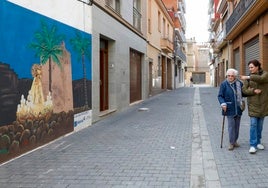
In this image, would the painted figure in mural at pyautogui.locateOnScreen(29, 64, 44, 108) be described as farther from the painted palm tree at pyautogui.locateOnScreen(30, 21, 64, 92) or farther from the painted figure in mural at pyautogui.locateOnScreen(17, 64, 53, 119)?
the painted palm tree at pyautogui.locateOnScreen(30, 21, 64, 92)

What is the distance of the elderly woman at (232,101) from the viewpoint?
6.91 meters

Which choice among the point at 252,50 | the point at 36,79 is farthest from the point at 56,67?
the point at 252,50

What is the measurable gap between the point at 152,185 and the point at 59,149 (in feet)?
9.81

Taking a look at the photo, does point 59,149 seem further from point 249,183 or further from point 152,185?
point 249,183

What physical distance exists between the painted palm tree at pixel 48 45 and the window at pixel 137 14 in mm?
10275

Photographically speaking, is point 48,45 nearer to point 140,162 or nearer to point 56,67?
point 56,67

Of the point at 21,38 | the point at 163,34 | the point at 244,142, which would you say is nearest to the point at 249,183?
the point at 244,142

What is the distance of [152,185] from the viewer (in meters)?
4.83

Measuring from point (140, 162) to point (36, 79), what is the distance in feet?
9.33

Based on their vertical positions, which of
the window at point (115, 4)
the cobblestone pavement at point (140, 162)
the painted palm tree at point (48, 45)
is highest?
the window at point (115, 4)

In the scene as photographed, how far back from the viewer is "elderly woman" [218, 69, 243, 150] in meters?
6.91

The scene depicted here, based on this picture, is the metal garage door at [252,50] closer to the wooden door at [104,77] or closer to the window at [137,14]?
the window at [137,14]

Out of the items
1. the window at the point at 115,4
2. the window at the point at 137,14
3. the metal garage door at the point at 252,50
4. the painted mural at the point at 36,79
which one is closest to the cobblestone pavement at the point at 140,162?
the painted mural at the point at 36,79

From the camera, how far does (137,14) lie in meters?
19.0
